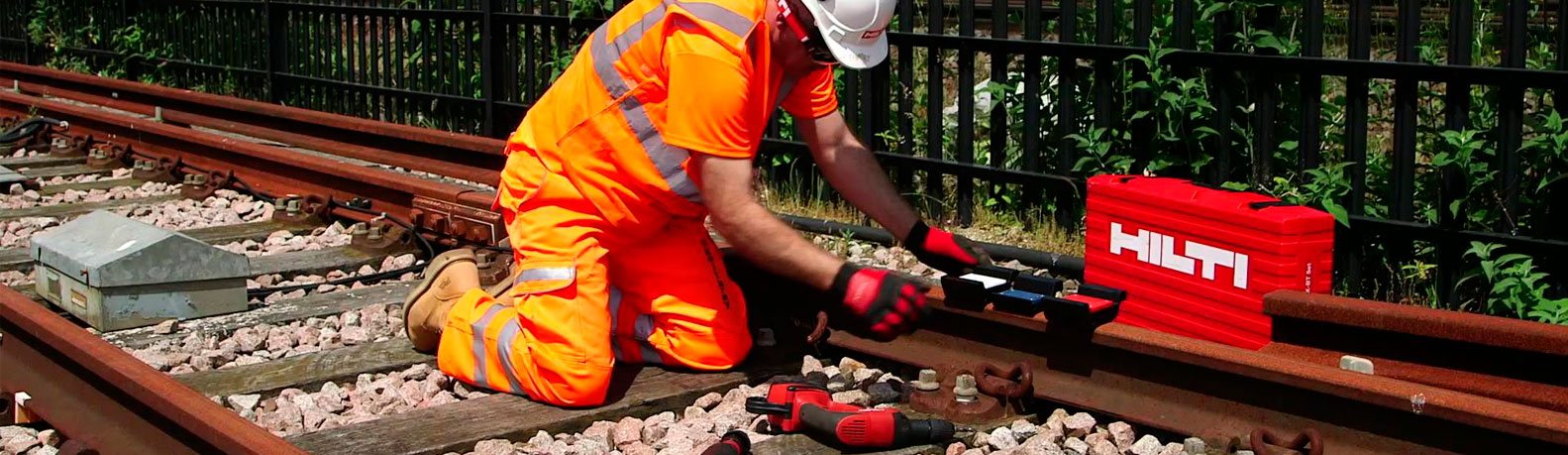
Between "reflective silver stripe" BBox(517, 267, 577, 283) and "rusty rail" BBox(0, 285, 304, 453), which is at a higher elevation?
"reflective silver stripe" BBox(517, 267, 577, 283)

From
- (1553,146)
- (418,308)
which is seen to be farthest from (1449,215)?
(418,308)

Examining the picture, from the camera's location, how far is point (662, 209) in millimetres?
5145

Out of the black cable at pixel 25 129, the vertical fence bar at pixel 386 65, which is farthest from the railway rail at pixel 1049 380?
the vertical fence bar at pixel 386 65

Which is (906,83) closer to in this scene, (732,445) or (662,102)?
(662,102)

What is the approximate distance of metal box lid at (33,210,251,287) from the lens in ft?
19.5

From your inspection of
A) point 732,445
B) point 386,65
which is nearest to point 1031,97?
point 732,445

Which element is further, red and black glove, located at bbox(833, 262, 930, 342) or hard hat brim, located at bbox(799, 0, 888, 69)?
hard hat brim, located at bbox(799, 0, 888, 69)

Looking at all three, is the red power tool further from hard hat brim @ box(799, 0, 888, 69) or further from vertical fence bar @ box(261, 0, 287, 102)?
vertical fence bar @ box(261, 0, 287, 102)

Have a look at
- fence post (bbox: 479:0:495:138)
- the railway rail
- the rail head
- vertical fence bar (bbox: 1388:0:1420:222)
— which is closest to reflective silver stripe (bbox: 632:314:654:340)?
the railway rail

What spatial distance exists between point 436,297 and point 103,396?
106 centimetres

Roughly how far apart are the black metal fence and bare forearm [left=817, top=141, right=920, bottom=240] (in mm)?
1952

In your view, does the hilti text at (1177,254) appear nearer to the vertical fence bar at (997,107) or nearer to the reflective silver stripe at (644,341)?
the reflective silver stripe at (644,341)

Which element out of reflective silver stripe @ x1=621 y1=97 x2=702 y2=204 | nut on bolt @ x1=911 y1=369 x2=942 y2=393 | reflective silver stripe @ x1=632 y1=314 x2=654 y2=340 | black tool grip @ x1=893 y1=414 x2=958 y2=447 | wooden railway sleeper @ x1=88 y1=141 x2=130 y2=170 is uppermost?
reflective silver stripe @ x1=621 y1=97 x2=702 y2=204

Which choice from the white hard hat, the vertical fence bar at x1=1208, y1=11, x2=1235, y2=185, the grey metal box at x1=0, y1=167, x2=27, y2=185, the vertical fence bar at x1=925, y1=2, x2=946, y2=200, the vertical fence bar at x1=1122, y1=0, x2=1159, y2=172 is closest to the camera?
the white hard hat
